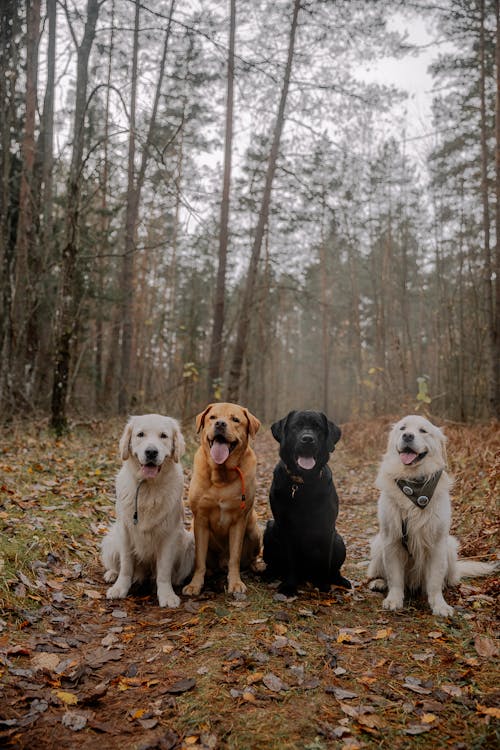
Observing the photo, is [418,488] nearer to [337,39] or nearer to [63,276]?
[63,276]

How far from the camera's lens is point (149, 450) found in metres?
3.68

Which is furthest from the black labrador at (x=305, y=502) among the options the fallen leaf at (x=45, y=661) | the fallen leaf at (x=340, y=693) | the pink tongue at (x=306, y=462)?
the fallen leaf at (x=45, y=661)

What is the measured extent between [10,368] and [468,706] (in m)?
8.95

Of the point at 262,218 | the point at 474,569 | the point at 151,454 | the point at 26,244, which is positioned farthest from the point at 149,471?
the point at 262,218

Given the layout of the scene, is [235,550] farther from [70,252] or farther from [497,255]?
[497,255]

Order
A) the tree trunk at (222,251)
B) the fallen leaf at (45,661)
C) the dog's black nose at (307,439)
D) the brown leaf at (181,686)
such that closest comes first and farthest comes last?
the brown leaf at (181,686)
the fallen leaf at (45,661)
the dog's black nose at (307,439)
the tree trunk at (222,251)

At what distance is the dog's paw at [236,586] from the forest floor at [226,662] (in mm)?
85

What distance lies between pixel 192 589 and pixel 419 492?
1919mm

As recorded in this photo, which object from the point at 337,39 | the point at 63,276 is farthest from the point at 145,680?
the point at 337,39

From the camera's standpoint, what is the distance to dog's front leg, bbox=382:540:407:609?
150 inches

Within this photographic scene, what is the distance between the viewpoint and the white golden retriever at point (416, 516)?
12.2 ft

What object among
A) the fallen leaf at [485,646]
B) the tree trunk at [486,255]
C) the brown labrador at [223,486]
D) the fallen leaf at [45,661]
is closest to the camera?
the fallen leaf at [45,661]

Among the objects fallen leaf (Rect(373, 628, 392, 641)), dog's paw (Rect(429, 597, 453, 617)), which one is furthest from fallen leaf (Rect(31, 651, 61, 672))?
dog's paw (Rect(429, 597, 453, 617))

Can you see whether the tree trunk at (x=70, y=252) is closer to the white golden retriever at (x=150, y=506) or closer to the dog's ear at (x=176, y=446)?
the white golden retriever at (x=150, y=506)
